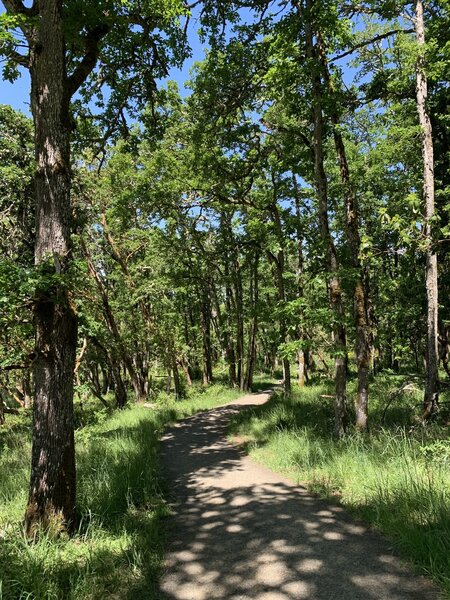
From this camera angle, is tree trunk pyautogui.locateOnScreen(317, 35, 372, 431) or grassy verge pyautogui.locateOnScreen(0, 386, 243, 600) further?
tree trunk pyautogui.locateOnScreen(317, 35, 372, 431)

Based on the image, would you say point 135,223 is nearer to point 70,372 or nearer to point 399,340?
point 399,340

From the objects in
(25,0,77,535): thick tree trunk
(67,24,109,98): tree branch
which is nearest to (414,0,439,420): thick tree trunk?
(67,24,109,98): tree branch

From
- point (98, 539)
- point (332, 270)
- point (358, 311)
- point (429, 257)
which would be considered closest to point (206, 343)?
point (358, 311)

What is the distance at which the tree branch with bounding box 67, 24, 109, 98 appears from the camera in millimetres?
5281

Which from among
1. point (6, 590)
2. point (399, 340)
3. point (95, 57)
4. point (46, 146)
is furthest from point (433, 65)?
point (399, 340)

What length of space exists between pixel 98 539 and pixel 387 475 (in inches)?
140

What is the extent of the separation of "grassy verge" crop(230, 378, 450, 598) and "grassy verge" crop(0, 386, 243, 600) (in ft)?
7.72

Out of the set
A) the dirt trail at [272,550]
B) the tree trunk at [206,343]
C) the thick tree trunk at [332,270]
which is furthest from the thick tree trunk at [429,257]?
the tree trunk at [206,343]

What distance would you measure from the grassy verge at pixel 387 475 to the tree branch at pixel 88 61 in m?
6.34

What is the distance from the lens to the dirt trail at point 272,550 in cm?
343

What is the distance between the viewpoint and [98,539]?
14.6 ft

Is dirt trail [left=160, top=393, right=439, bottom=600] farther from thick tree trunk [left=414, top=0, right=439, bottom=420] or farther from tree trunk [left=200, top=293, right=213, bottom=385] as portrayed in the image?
tree trunk [left=200, top=293, right=213, bottom=385]

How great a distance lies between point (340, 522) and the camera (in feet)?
15.3

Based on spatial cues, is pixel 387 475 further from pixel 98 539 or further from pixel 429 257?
pixel 429 257
